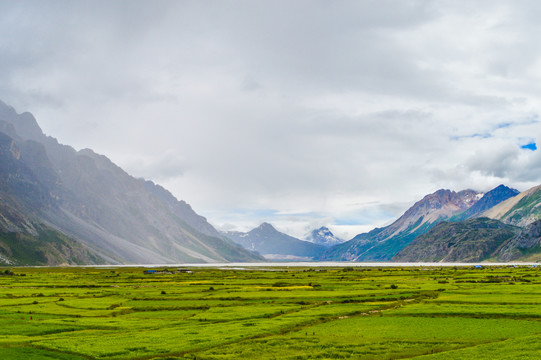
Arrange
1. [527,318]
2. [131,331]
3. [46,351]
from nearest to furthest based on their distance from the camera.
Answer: [46,351], [131,331], [527,318]

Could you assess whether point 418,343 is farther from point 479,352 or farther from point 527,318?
point 527,318

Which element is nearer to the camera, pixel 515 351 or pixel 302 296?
pixel 515 351

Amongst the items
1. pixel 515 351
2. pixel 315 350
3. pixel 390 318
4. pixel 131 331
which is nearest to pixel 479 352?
pixel 515 351

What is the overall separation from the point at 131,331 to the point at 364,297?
53.7 m

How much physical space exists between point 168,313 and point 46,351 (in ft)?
108

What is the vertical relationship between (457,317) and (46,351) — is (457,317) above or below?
below

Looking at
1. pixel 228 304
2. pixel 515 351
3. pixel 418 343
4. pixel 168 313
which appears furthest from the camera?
pixel 228 304

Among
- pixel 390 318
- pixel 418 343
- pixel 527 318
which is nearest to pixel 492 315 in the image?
pixel 527 318

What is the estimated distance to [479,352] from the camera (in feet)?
140

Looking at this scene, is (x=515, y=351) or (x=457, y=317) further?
(x=457, y=317)

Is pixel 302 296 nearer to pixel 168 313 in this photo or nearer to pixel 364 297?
pixel 364 297

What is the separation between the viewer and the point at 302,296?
100000 mm

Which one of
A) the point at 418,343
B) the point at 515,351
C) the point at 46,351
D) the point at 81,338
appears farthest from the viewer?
the point at 81,338

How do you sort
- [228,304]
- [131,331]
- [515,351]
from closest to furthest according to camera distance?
[515,351], [131,331], [228,304]
